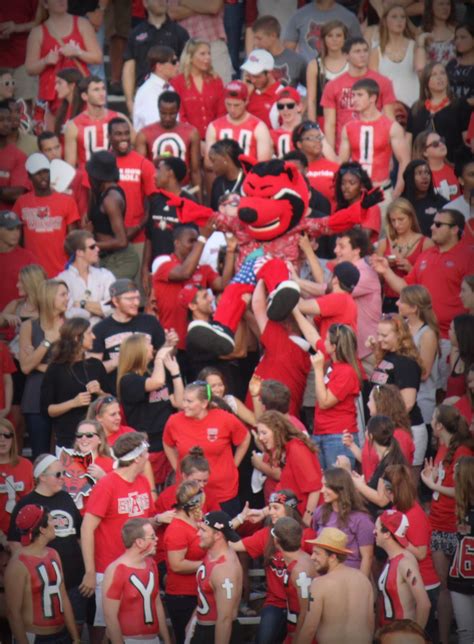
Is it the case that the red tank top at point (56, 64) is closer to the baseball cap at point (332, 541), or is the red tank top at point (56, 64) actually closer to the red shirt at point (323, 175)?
the red shirt at point (323, 175)

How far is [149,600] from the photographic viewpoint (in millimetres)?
8023

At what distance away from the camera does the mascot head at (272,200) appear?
32.0 ft

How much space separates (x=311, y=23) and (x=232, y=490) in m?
6.03

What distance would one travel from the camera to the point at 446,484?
872 cm

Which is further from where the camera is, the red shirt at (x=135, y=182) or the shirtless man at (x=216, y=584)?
the red shirt at (x=135, y=182)

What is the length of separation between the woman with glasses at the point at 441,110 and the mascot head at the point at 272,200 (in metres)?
2.74

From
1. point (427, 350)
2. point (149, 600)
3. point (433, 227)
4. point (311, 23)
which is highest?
point (311, 23)

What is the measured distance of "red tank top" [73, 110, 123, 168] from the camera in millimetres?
12125

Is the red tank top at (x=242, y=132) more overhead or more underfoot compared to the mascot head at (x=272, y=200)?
more overhead

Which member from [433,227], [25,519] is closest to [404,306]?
[433,227]

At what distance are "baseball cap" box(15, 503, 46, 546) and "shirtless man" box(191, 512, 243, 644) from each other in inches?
35.1

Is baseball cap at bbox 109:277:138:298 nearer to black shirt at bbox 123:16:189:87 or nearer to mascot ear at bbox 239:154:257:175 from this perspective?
mascot ear at bbox 239:154:257:175

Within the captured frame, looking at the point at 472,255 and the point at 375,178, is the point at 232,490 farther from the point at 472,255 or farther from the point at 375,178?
the point at 375,178

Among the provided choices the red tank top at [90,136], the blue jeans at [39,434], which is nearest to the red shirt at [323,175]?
the red tank top at [90,136]
